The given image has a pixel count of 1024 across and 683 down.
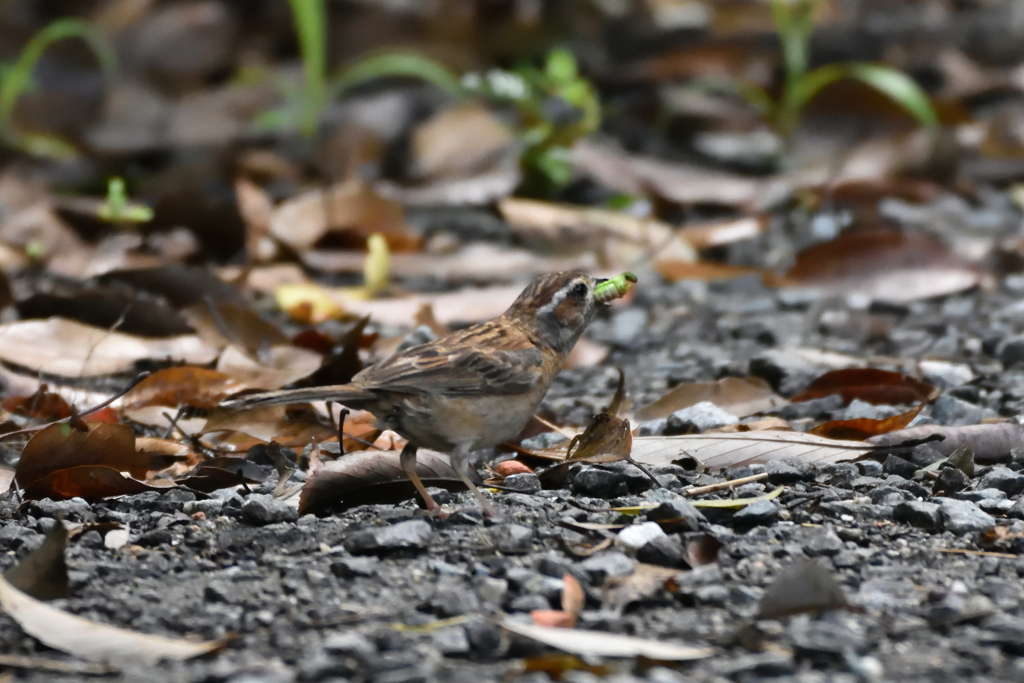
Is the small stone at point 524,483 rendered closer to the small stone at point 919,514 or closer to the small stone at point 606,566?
the small stone at point 606,566

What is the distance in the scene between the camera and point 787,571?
3.34m

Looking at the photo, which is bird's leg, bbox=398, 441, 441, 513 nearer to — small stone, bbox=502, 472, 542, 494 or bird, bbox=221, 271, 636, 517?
bird, bbox=221, 271, 636, 517

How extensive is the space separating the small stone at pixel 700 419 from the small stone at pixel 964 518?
3.97 feet

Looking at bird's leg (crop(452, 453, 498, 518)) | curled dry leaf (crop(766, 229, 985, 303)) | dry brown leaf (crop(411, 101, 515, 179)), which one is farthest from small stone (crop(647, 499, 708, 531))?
dry brown leaf (crop(411, 101, 515, 179))

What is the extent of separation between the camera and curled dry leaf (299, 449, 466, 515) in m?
4.18

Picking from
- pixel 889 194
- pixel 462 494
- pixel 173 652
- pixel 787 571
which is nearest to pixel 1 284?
pixel 462 494

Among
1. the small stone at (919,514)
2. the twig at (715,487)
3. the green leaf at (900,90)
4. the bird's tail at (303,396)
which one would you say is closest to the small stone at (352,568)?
the bird's tail at (303,396)

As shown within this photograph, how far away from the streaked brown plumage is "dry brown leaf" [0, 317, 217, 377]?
1.33 metres

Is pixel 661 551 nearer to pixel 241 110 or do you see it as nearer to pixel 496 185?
pixel 496 185

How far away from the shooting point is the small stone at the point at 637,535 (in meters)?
3.82

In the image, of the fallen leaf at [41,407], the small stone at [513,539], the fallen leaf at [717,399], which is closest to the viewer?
the small stone at [513,539]

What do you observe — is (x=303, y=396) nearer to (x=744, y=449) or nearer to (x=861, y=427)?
(x=744, y=449)

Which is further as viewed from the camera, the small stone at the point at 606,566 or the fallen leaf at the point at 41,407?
the fallen leaf at the point at 41,407

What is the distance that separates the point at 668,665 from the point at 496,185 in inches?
260
